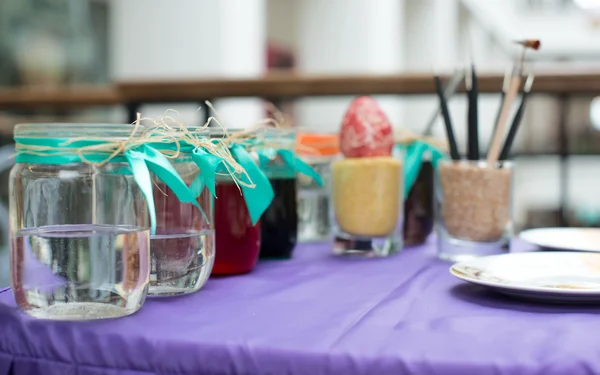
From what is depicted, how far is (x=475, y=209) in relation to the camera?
0.87m

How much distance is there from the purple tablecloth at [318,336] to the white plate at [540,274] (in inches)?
0.6

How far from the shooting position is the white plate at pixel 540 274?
58 centimetres

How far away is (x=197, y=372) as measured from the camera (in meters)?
0.49

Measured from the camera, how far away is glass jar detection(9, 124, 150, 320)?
1.82 feet

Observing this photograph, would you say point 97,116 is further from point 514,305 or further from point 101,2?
point 514,305

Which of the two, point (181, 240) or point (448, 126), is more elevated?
point (448, 126)

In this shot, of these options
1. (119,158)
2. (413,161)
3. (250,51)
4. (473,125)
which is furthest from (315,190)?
(250,51)

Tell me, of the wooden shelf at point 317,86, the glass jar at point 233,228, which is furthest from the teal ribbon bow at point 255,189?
the wooden shelf at point 317,86

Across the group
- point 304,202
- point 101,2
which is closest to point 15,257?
point 304,202

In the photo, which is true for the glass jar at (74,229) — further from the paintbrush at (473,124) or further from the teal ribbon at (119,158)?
the paintbrush at (473,124)

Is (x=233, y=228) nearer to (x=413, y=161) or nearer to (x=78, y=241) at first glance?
(x=78, y=241)

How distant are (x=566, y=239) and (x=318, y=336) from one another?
1.88 ft

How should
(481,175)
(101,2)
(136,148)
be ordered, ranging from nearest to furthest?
(136,148) → (481,175) → (101,2)

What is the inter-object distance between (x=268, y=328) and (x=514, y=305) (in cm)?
23
